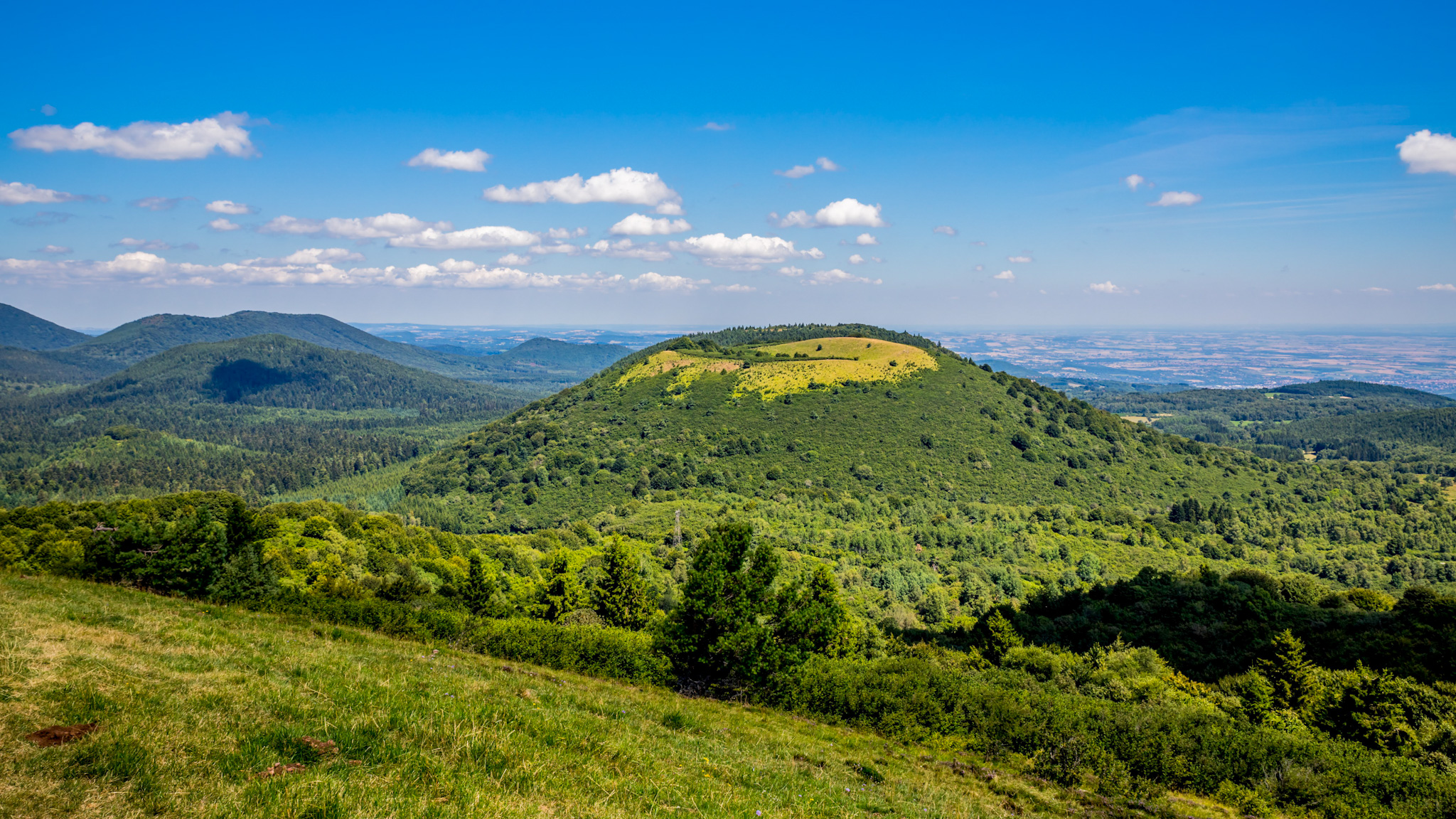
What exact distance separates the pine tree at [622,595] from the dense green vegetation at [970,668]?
16cm

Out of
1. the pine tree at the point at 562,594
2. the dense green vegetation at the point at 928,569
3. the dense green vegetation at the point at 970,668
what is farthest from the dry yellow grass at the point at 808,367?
the pine tree at the point at 562,594

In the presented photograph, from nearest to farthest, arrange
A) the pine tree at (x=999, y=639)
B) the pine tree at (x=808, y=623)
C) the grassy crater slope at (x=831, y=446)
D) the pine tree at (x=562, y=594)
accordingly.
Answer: the pine tree at (x=808, y=623)
the pine tree at (x=999, y=639)
the pine tree at (x=562, y=594)
the grassy crater slope at (x=831, y=446)

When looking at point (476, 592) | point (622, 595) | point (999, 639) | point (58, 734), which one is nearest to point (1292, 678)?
point (999, 639)

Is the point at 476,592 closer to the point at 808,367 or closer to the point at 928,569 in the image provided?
the point at 928,569

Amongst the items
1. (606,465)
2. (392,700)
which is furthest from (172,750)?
(606,465)

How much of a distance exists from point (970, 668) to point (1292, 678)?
15.6 m

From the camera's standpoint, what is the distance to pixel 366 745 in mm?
10375

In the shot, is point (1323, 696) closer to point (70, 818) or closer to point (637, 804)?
point (637, 804)

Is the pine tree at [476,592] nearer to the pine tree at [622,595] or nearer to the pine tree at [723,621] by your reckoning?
the pine tree at [622,595]

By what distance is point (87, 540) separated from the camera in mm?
51906

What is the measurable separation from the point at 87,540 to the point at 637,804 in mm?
66632

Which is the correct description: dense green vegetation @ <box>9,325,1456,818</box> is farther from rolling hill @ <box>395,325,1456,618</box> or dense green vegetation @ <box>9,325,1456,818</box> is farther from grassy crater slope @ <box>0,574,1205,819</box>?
grassy crater slope @ <box>0,574,1205,819</box>

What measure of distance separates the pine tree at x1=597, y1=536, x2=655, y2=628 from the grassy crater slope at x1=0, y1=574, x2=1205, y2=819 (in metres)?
24.1

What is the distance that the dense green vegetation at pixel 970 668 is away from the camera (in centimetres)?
2289
